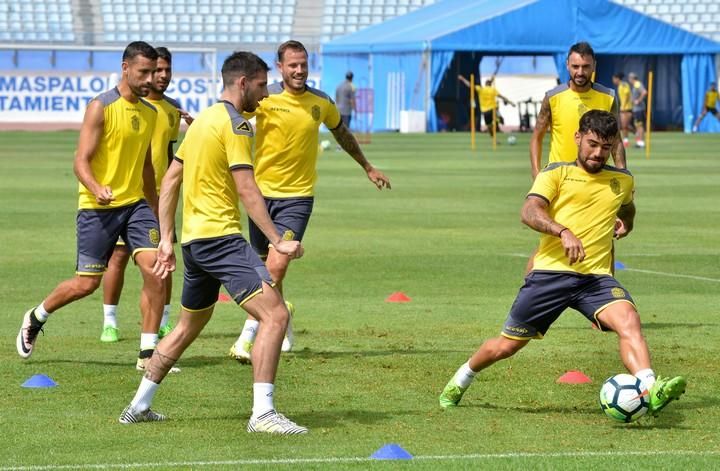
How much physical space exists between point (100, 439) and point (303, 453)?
111cm

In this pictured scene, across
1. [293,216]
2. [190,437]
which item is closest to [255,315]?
[190,437]

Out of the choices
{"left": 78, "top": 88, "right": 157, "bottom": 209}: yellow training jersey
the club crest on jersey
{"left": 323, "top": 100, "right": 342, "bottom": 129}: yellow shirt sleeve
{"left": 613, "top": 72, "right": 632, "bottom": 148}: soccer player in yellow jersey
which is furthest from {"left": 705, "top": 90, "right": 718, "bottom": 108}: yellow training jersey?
the club crest on jersey

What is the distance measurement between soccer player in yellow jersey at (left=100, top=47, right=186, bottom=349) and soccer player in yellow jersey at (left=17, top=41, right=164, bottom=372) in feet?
2.28

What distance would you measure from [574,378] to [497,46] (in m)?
43.9

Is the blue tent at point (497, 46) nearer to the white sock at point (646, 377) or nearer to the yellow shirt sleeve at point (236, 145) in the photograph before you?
the white sock at point (646, 377)

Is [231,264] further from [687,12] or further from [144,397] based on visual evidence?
[687,12]

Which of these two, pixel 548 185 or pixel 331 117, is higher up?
pixel 331 117

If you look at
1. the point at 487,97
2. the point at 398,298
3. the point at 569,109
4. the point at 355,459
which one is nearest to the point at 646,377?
the point at 355,459

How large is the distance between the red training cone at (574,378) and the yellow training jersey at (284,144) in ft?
7.95

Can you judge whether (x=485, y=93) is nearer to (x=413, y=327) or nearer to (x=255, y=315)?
(x=413, y=327)

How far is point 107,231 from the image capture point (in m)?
9.98

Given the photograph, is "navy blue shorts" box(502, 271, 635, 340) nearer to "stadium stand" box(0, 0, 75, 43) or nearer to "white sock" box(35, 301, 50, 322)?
"white sock" box(35, 301, 50, 322)

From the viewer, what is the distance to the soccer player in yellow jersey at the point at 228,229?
768 cm

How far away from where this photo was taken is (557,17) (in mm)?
53188
